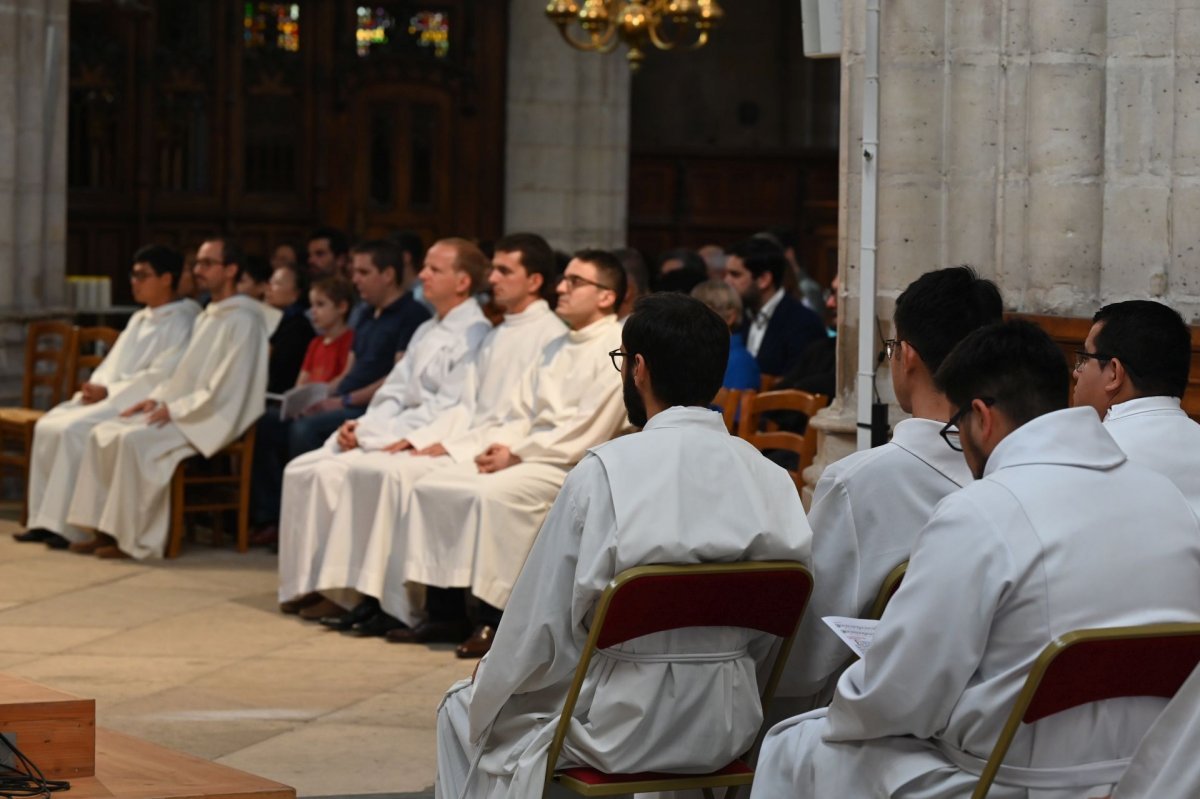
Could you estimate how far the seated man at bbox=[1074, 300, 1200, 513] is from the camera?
3.77 meters

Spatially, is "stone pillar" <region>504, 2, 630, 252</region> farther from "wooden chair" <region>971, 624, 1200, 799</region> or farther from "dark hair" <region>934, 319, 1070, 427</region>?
"wooden chair" <region>971, 624, 1200, 799</region>

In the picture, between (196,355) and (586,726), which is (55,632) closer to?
(196,355)

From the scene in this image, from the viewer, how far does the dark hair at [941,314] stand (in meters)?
3.58

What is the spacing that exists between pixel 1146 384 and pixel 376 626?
3650mm

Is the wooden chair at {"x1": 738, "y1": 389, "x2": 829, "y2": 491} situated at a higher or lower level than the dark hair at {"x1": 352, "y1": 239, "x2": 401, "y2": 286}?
lower

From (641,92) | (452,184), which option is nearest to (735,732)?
(452,184)

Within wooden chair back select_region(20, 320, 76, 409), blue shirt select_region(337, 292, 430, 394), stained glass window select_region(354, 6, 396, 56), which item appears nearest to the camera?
blue shirt select_region(337, 292, 430, 394)

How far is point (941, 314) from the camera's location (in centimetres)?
359

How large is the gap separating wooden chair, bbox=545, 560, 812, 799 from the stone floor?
1456 millimetres

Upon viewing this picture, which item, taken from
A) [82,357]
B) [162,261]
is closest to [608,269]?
[162,261]

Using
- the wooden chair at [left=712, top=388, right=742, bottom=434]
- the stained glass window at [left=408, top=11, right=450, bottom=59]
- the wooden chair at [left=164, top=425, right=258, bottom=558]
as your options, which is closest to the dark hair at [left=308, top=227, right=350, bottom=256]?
the wooden chair at [left=164, top=425, right=258, bottom=558]

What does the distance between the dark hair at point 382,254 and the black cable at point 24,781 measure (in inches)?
179

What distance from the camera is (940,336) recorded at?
3.58 m

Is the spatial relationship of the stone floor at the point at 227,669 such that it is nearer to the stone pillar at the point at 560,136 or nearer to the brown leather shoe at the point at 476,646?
the brown leather shoe at the point at 476,646
